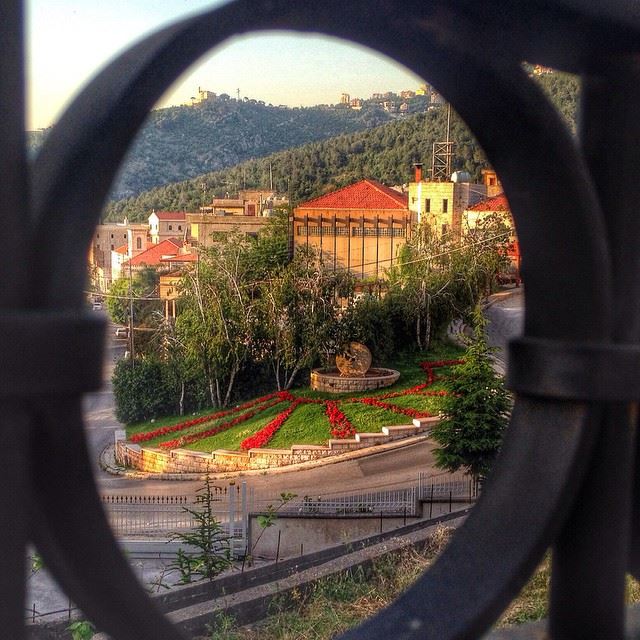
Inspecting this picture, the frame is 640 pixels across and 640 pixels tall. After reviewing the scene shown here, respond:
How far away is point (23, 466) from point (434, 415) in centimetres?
525

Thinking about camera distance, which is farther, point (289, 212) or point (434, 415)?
point (289, 212)

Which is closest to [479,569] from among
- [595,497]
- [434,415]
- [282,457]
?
[595,497]

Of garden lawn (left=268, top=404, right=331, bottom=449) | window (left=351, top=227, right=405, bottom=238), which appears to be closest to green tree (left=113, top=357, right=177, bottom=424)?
garden lawn (left=268, top=404, right=331, bottom=449)

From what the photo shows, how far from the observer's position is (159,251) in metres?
6.13

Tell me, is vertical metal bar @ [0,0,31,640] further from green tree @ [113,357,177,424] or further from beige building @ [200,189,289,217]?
beige building @ [200,189,289,217]

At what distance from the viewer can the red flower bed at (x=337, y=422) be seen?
516 centimetres

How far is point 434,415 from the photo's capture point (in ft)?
17.6

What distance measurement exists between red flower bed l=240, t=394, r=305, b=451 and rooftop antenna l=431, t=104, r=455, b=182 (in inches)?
91.0

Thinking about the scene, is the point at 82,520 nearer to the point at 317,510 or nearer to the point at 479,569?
the point at 479,569

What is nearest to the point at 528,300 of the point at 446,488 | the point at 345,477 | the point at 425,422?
the point at 446,488

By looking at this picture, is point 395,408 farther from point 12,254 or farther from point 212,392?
point 12,254

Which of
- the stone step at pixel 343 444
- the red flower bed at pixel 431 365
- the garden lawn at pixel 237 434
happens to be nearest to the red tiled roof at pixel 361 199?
the red flower bed at pixel 431 365

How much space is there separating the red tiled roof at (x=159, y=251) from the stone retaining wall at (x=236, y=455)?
4.45 ft

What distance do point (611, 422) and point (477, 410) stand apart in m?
3.06
